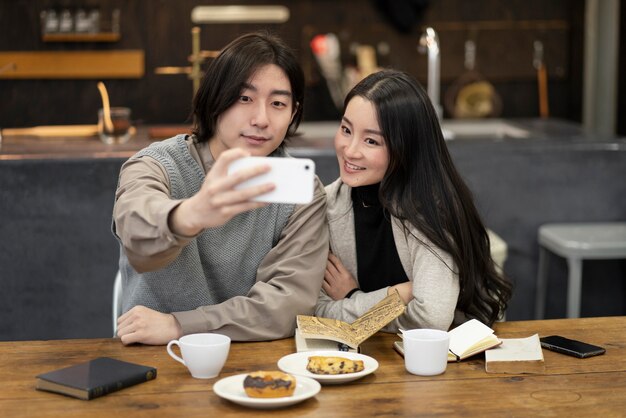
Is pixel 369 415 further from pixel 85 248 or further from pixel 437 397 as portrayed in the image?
pixel 85 248

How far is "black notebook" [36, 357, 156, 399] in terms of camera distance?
1602 millimetres

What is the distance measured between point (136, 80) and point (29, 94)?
69 centimetres

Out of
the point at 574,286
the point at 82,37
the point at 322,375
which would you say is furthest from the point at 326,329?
the point at 82,37

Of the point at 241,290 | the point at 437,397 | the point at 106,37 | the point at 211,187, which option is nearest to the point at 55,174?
the point at 241,290

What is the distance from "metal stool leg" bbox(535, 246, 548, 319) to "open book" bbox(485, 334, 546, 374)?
1.95m

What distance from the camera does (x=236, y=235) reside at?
87.0 inches

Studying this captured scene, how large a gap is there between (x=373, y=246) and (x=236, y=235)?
334mm

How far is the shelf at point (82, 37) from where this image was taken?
582 centimetres

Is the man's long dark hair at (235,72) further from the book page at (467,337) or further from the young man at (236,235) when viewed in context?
the book page at (467,337)

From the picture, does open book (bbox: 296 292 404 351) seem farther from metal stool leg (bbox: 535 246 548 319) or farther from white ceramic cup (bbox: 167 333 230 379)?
metal stool leg (bbox: 535 246 548 319)

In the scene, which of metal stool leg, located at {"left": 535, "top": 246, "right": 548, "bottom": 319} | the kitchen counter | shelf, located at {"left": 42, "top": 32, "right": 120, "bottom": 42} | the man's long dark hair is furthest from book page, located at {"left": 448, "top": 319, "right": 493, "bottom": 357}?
shelf, located at {"left": 42, "top": 32, "right": 120, "bottom": 42}

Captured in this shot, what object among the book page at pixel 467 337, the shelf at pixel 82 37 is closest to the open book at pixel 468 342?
the book page at pixel 467 337

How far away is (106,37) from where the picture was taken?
5895 millimetres

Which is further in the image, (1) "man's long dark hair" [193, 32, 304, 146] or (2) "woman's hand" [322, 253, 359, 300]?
(2) "woman's hand" [322, 253, 359, 300]
